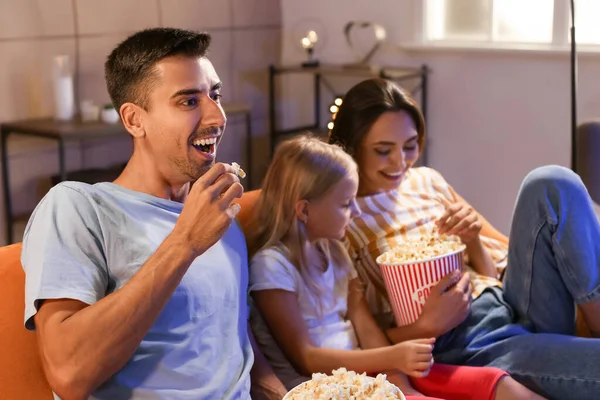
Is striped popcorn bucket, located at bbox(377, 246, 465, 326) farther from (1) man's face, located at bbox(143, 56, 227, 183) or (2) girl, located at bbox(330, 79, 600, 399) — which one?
(1) man's face, located at bbox(143, 56, 227, 183)

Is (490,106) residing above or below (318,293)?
above

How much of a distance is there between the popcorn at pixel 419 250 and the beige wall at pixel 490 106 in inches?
76.7

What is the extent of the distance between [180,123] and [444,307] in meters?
0.75

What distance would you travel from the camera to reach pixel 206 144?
1.57 metres

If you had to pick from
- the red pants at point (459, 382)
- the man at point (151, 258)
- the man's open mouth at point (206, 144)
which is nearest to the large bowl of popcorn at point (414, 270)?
the red pants at point (459, 382)

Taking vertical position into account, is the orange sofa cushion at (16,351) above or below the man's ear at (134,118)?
below

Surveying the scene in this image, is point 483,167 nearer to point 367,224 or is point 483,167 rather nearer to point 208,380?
point 367,224

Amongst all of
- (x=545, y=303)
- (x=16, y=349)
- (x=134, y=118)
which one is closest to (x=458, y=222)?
(x=545, y=303)

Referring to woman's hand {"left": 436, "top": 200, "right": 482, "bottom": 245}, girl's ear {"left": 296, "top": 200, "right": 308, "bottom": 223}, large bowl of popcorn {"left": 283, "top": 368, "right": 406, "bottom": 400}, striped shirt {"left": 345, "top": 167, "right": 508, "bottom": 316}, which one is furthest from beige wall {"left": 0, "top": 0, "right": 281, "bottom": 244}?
large bowl of popcorn {"left": 283, "top": 368, "right": 406, "bottom": 400}

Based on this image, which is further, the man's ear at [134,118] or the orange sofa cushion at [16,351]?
the man's ear at [134,118]

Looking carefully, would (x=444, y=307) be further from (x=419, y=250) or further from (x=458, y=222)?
(x=458, y=222)

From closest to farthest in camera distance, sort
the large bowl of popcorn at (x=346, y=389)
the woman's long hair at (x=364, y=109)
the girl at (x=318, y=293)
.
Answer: the large bowl of popcorn at (x=346, y=389) < the girl at (x=318, y=293) < the woman's long hair at (x=364, y=109)

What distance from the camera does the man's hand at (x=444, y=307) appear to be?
1835 millimetres

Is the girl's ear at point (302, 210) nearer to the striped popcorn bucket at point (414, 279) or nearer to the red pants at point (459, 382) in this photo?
the striped popcorn bucket at point (414, 279)
